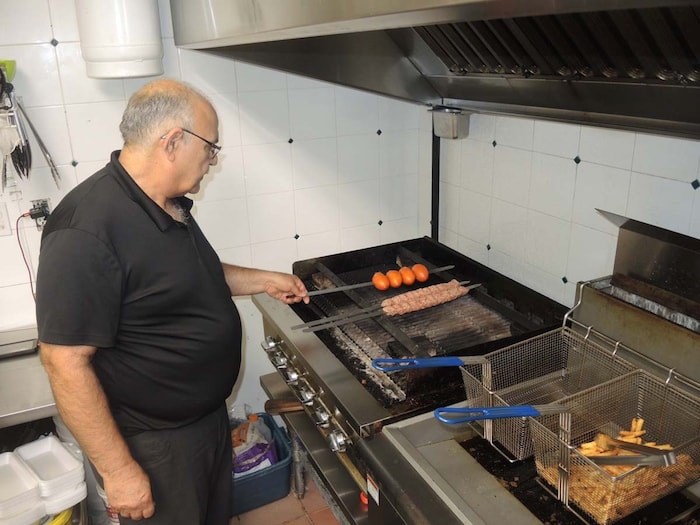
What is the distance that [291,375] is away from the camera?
4.95 ft

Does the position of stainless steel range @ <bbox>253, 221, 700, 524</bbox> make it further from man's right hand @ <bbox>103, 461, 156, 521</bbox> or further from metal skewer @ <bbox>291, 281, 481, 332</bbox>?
man's right hand @ <bbox>103, 461, 156, 521</bbox>

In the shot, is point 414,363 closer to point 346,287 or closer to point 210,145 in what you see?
point 346,287

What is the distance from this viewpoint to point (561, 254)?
1.56m

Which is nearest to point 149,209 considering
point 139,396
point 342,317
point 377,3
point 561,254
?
point 139,396

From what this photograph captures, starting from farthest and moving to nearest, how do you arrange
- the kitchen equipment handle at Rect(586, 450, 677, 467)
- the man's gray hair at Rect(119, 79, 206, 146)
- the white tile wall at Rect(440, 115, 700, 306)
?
the white tile wall at Rect(440, 115, 700, 306) → the man's gray hair at Rect(119, 79, 206, 146) → the kitchen equipment handle at Rect(586, 450, 677, 467)

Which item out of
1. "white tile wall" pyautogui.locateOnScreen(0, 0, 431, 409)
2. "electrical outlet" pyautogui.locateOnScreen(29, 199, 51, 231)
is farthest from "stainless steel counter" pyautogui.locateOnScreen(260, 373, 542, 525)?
"electrical outlet" pyautogui.locateOnScreen(29, 199, 51, 231)

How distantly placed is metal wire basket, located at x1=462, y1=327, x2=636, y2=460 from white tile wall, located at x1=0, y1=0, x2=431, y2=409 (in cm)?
104

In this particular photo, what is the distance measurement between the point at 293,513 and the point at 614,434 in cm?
128

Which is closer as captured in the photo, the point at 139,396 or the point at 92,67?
the point at 139,396

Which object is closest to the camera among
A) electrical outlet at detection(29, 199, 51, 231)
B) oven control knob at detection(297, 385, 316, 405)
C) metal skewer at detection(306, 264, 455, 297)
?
oven control knob at detection(297, 385, 316, 405)

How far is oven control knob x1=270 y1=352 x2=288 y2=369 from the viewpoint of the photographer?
5.14 feet

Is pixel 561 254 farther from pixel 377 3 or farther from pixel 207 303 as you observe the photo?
pixel 377 3

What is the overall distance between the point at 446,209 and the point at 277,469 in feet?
3.49

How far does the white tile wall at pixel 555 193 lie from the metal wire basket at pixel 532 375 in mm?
323
